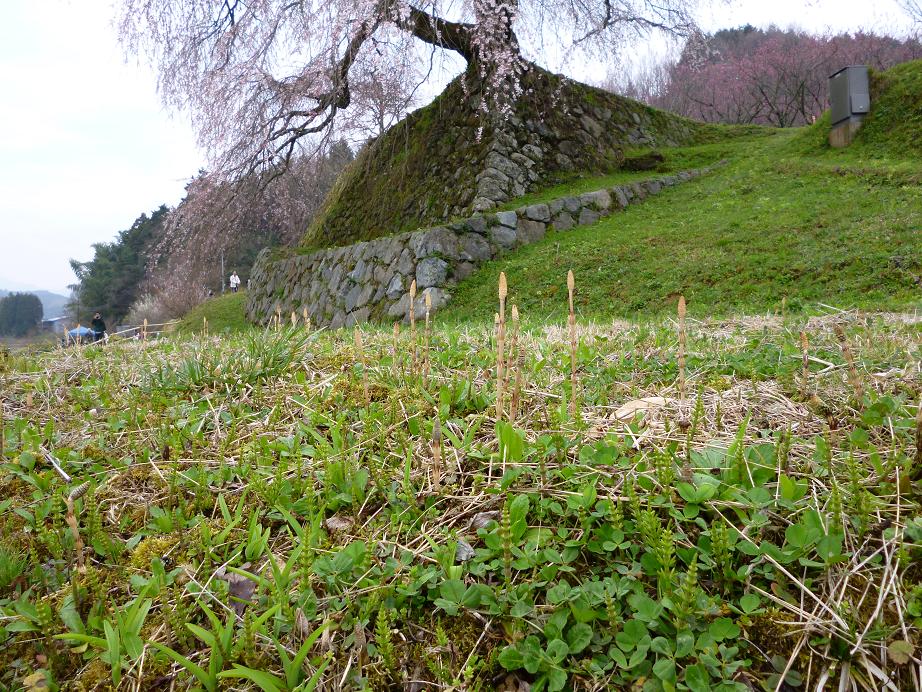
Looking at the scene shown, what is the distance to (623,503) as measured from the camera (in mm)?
1396

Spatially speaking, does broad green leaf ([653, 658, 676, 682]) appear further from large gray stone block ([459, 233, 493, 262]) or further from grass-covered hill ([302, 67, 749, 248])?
grass-covered hill ([302, 67, 749, 248])

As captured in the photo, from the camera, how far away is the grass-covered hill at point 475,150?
12.0 metres

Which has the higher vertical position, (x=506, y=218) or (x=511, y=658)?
(x=506, y=218)

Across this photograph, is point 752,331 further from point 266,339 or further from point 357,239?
point 357,239

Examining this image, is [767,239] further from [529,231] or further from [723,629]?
[723,629]

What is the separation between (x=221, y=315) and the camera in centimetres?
1856

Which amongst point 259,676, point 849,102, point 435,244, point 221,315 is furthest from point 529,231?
point 221,315

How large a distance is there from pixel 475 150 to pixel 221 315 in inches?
450

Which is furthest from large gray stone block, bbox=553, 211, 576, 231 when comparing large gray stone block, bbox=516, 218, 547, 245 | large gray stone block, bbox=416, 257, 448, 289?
large gray stone block, bbox=416, 257, 448, 289

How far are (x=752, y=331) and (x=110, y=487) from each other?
11.4 ft

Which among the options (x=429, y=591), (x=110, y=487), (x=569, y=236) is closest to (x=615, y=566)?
(x=429, y=591)

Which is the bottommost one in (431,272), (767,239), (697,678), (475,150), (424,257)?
(697,678)

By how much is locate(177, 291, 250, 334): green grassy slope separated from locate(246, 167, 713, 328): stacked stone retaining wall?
451 cm

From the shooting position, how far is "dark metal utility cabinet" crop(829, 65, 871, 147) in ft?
36.6
